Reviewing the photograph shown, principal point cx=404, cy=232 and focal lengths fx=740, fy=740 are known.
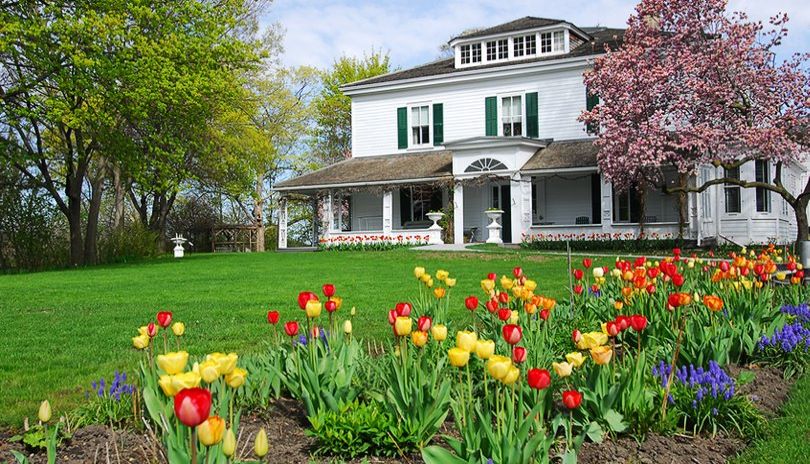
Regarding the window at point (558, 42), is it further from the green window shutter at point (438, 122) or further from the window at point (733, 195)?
Answer: the window at point (733, 195)

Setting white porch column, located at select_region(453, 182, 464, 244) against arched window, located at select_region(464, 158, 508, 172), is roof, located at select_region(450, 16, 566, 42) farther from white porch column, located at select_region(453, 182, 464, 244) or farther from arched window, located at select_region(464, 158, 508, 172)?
white porch column, located at select_region(453, 182, 464, 244)

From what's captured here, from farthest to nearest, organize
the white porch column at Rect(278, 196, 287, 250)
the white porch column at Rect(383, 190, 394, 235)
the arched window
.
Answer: the white porch column at Rect(278, 196, 287, 250), the white porch column at Rect(383, 190, 394, 235), the arched window

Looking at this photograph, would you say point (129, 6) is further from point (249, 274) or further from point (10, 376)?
point (10, 376)

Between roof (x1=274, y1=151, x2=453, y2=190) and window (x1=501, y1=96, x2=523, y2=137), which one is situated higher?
window (x1=501, y1=96, x2=523, y2=137)

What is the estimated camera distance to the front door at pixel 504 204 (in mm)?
28438

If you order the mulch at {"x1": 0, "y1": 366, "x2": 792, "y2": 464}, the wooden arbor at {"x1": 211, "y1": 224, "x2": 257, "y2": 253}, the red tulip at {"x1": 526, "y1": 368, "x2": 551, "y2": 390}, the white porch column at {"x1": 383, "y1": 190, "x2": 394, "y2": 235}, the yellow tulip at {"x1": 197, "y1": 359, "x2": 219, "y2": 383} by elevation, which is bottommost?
the mulch at {"x1": 0, "y1": 366, "x2": 792, "y2": 464}

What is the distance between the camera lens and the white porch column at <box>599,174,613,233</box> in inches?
993

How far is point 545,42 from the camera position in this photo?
29.6 meters

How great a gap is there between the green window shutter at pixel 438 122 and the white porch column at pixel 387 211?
3295 mm

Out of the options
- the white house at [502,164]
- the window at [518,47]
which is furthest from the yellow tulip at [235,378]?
the window at [518,47]

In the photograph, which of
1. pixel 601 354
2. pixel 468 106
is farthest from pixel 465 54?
pixel 601 354

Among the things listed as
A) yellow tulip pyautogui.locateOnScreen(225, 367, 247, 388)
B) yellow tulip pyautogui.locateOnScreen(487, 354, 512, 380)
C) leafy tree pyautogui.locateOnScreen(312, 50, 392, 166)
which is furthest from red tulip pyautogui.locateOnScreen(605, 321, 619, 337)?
leafy tree pyautogui.locateOnScreen(312, 50, 392, 166)

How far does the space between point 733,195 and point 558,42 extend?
30.0 ft

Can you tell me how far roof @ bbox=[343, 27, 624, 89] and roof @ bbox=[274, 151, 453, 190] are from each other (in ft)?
10.9
